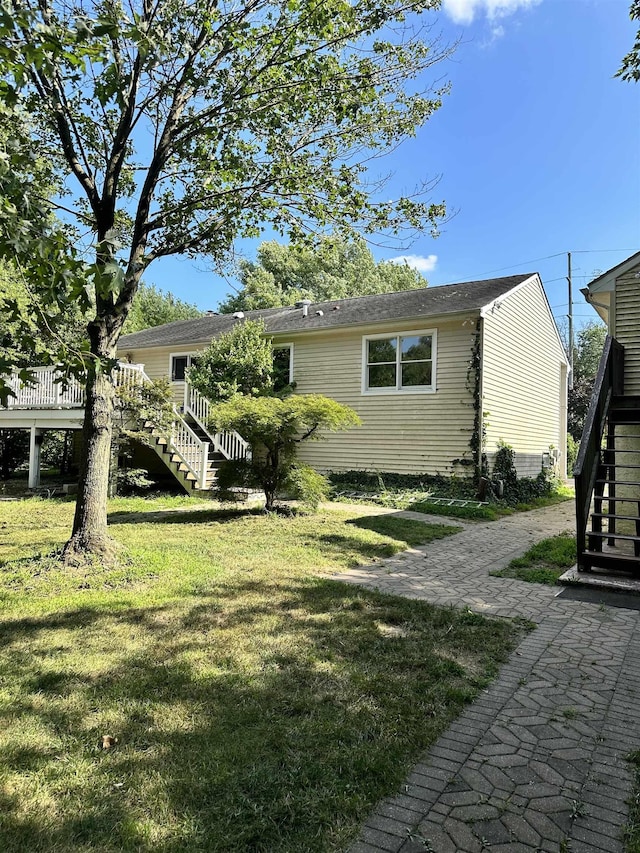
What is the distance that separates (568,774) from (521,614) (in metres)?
2.35

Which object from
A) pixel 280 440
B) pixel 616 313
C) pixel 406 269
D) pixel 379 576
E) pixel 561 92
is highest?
pixel 406 269

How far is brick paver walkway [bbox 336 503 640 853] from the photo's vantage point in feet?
6.33

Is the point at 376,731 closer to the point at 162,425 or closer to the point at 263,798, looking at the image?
the point at 263,798

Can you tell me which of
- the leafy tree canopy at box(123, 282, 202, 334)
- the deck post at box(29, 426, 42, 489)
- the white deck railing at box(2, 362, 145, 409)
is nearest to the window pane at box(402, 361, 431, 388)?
the white deck railing at box(2, 362, 145, 409)

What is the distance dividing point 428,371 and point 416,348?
2.31 ft

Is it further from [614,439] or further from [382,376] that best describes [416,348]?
[614,439]

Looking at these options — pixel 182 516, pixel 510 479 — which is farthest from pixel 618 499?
pixel 510 479

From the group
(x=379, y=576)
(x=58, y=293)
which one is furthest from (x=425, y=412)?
(x=58, y=293)

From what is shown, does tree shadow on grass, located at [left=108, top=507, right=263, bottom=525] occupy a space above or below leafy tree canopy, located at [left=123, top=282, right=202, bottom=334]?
below

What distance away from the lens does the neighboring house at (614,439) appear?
224 inches

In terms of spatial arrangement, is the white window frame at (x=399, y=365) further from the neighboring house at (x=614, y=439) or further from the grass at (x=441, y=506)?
the neighboring house at (x=614, y=439)

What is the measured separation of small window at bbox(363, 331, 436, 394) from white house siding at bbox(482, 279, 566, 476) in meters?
1.43

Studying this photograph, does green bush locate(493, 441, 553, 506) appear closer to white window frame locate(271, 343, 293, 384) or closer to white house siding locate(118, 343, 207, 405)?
white window frame locate(271, 343, 293, 384)

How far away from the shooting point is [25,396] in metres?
13.7
